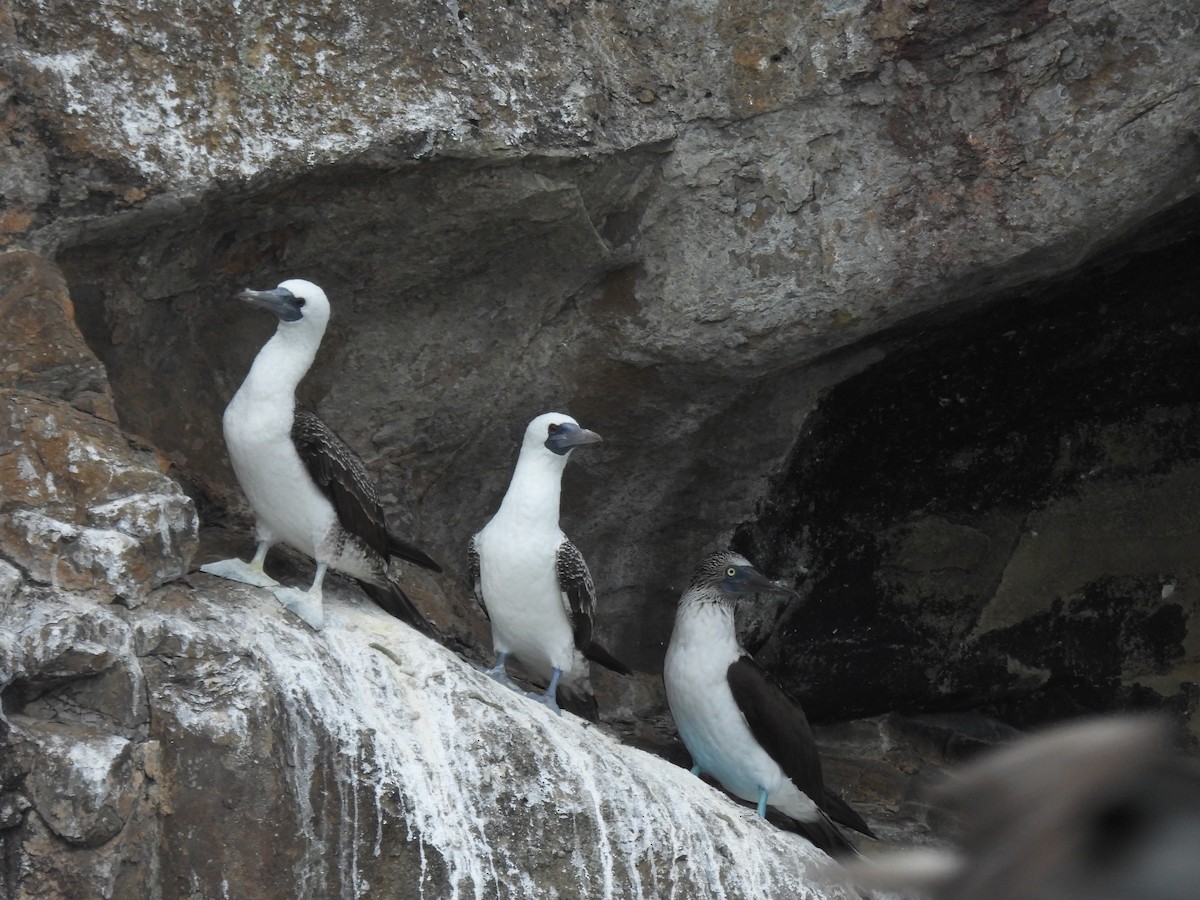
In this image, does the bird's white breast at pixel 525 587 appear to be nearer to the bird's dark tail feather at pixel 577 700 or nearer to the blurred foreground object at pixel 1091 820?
the bird's dark tail feather at pixel 577 700

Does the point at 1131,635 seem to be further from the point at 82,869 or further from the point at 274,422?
the point at 82,869

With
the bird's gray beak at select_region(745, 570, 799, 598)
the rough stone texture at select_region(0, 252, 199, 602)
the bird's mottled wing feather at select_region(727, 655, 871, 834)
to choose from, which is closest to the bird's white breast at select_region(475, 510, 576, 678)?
the bird's mottled wing feather at select_region(727, 655, 871, 834)

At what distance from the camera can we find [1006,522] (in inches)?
256

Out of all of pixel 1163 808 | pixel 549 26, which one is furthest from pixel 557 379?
pixel 1163 808

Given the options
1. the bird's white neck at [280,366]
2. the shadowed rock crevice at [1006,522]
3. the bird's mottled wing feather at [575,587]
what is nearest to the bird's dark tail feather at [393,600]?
the bird's mottled wing feather at [575,587]

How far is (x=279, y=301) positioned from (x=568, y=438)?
111 cm

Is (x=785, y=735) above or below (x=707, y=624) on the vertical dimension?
below

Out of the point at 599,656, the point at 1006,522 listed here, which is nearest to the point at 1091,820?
the point at 599,656

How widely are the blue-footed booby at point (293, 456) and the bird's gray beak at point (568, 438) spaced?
27.8 inches

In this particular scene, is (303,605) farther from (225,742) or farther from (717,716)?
(717,716)

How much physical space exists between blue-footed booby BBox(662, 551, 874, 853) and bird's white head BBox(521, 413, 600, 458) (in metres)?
0.98

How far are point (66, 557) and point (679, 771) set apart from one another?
2104 millimetres

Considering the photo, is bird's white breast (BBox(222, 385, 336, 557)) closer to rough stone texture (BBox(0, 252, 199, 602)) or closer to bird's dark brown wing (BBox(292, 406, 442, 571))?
bird's dark brown wing (BBox(292, 406, 442, 571))

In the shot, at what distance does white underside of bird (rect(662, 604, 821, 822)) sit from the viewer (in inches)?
221
